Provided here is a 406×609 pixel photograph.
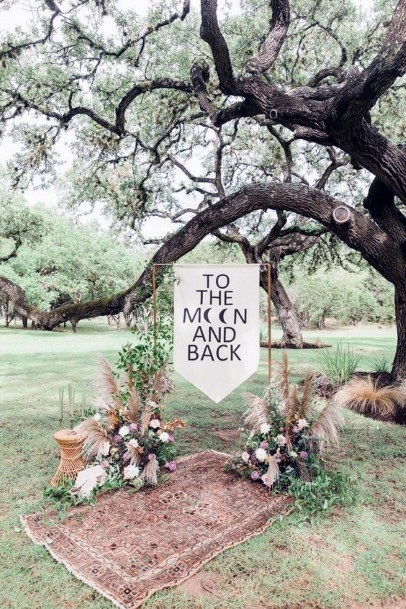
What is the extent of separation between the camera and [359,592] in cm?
240

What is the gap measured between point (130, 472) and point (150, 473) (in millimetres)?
155

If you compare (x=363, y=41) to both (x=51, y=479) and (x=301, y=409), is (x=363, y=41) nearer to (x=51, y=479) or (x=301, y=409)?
(x=301, y=409)

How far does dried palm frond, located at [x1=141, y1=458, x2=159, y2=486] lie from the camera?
138 inches

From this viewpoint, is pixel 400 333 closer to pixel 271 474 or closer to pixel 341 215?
pixel 341 215

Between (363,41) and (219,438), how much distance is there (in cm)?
764

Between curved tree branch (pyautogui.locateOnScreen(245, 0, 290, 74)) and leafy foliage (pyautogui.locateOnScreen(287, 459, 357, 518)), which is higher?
curved tree branch (pyautogui.locateOnScreen(245, 0, 290, 74))

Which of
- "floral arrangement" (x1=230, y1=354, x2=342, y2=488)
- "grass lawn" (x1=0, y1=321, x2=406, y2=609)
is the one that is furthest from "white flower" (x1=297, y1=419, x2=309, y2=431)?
"grass lawn" (x1=0, y1=321, x2=406, y2=609)

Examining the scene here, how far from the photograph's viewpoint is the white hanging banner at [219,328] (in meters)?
3.96

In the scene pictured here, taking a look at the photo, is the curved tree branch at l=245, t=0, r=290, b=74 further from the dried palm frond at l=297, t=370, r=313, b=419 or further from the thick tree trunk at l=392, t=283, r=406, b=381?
the dried palm frond at l=297, t=370, r=313, b=419

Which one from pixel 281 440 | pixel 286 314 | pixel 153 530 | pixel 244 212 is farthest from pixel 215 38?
pixel 286 314

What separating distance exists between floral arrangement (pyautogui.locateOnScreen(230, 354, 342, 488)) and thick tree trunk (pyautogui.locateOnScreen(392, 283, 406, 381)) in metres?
2.91

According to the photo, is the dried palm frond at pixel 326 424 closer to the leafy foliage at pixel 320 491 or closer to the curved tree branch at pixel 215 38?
the leafy foliage at pixel 320 491

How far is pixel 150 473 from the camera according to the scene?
138 inches

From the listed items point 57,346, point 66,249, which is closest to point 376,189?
point 57,346
